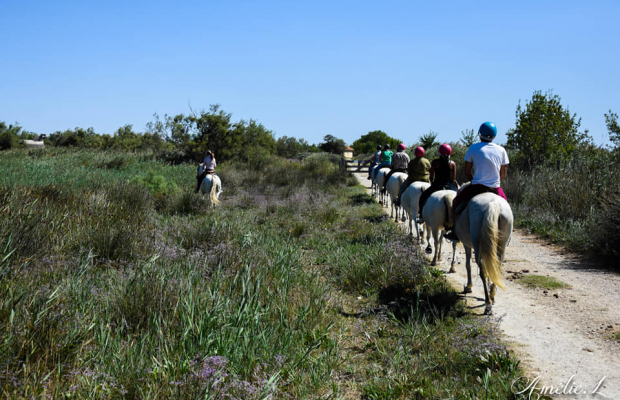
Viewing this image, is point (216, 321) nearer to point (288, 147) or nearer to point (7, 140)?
point (7, 140)

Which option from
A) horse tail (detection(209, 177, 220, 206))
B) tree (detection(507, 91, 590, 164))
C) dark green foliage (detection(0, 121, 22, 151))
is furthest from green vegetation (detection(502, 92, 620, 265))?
dark green foliage (detection(0, 121, 22, 151))

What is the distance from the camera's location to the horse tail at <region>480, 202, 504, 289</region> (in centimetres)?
578

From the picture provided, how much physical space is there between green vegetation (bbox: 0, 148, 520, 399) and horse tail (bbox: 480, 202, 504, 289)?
62 cm

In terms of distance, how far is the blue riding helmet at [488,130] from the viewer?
21.3ft

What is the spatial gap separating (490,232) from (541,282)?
2.71m

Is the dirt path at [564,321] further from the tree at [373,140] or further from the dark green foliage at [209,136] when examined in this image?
the tree at [373,140]

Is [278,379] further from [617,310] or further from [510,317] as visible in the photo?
[617,310]

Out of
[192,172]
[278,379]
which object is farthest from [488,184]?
[192,172]

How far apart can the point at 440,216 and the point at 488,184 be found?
7.16 ft

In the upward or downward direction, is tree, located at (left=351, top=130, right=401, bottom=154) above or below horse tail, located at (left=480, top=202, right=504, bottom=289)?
above

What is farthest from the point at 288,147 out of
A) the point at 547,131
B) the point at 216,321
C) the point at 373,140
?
the point at 216,321

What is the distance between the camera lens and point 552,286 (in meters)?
7.57

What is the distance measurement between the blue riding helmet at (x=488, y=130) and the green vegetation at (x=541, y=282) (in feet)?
9.23

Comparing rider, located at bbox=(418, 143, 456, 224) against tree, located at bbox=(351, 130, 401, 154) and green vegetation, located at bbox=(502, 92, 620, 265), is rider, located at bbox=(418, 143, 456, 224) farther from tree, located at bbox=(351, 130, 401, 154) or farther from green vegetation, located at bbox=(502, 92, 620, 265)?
tree, located at bbox=(351, 130, 401, 154)
